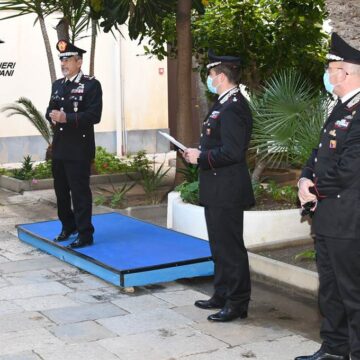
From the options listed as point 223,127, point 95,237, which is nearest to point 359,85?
point 223,127

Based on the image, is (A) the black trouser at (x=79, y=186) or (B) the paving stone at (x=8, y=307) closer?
(B) the paving stone at (x=8, y=307)

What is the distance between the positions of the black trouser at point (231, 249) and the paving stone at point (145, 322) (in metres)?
0.39

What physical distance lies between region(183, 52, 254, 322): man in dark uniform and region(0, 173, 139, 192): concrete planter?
21.5ft

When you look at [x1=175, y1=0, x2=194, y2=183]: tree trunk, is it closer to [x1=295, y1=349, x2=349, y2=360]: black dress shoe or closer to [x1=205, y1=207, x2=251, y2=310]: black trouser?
[x1=205, y1=207, x2=251, y2=310]: black trouser

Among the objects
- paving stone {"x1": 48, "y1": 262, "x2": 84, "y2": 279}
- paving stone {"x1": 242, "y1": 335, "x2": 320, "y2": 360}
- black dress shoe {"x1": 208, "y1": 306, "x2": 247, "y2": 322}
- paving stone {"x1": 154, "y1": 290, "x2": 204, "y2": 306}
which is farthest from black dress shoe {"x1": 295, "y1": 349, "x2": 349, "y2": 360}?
paving stone {"x1": 48, "y1": 262, "x2": 84, "y2": 279}

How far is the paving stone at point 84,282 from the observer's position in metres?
6.33

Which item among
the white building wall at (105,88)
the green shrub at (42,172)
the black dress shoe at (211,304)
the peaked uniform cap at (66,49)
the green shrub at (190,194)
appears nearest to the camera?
the black dress shoe at (211,304)

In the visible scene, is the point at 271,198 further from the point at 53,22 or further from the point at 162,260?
the point at 53,22

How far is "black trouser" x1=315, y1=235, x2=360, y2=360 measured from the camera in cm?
411

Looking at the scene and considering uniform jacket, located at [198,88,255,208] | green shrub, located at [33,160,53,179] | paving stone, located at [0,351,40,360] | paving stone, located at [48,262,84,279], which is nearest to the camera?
paving stone, located at [0,351,40,360]

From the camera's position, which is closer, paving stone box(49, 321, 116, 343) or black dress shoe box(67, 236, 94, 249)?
paving stone box(49, 321, 116, 343)

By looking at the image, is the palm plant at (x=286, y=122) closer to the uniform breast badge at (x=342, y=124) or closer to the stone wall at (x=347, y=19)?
the stone wall at (x=347, y=19)

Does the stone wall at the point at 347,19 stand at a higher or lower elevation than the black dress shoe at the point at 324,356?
higher

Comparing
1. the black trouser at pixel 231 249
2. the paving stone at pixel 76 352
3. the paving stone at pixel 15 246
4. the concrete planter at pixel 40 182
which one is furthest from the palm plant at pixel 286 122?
the concrete planter at pixel 40 182
